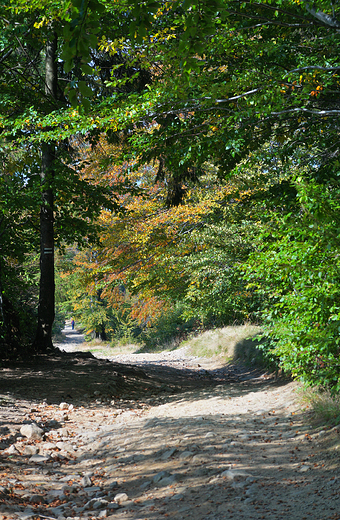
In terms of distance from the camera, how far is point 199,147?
21.5 feet

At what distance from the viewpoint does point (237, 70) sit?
21.2ft

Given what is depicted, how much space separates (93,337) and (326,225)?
93.6ft

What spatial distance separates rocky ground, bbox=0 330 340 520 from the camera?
133 inches

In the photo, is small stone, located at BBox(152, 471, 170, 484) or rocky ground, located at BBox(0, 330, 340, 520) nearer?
rocky ground, located at BBox(0, 330, 340, 520)

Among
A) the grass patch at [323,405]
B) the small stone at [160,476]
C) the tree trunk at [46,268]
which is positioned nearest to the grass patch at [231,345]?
the tree trunk at [46,268]

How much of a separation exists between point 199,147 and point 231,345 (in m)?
10.5

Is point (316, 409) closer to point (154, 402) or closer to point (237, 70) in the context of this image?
point (154, 402)

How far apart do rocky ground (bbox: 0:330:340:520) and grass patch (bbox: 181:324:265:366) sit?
5004mm

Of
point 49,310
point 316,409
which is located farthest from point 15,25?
point 316,409

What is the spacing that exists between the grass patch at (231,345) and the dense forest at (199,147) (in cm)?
202

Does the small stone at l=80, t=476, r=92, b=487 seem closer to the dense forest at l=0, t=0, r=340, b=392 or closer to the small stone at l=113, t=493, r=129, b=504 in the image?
the small stone at l=113, t=493, r=129, b=504

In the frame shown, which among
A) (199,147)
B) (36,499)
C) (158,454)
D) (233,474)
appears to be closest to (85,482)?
(36,499)

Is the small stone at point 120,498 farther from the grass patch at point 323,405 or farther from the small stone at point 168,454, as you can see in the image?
the grass patch at point 323,405

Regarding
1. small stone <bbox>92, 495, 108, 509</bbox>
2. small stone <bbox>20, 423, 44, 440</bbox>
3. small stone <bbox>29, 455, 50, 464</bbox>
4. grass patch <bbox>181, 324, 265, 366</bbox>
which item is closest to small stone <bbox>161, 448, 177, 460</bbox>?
small stone <bbox>92, 495, 108, 509</bbox>
